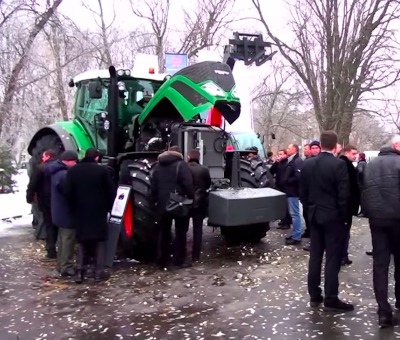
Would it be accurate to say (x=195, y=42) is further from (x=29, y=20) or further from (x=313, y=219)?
(x=313, y=219)

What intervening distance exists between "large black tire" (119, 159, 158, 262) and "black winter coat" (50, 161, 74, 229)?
0.86m

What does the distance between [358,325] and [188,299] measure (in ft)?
6.22

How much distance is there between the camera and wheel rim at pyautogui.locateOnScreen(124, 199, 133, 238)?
738 cm

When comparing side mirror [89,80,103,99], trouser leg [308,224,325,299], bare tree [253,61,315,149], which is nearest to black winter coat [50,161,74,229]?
side mirror [89,80,103,99]

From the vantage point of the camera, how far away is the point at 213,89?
24.1ft

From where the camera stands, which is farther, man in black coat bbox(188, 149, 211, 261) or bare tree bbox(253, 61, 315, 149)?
bare tree bbox(253, 61, 315, 149)

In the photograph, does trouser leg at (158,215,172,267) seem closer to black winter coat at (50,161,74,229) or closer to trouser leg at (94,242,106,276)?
trouser leg at (94,242,106,276)

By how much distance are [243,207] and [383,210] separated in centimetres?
253

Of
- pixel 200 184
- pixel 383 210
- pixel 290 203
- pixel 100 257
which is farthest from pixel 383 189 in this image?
pixel 290 203

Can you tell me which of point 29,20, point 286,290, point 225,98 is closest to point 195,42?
point 29,20

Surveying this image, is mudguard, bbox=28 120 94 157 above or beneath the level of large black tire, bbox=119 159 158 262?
above

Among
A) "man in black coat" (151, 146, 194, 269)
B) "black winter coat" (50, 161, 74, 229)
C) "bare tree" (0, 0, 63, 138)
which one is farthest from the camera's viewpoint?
"bare tree" (0, 0, 63, 138)

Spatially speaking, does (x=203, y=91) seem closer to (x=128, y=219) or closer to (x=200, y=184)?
(x=200, y=184)

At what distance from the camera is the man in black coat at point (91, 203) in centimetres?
665
